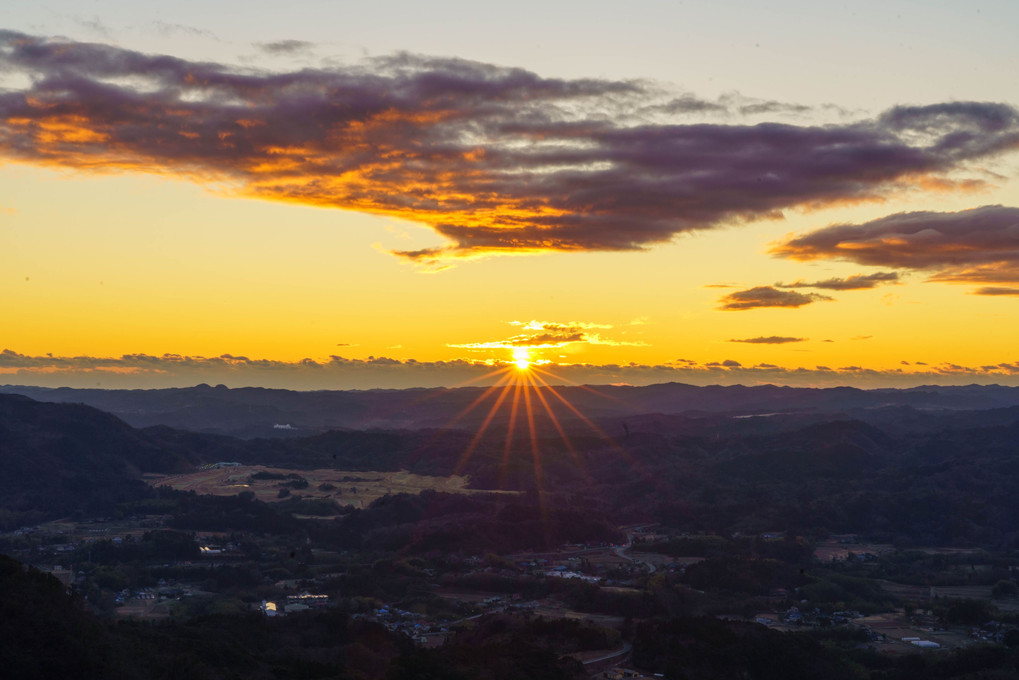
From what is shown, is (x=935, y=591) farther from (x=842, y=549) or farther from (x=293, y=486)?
(x=293, y=486)

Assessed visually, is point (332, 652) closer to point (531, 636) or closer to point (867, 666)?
point (531, 636)

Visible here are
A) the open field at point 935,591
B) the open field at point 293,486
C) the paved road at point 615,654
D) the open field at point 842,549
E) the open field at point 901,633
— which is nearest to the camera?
the paved road at point 615,654

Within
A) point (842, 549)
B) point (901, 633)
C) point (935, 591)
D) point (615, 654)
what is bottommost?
point (842, 549)

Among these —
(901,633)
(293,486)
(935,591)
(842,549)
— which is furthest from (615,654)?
(293,486)

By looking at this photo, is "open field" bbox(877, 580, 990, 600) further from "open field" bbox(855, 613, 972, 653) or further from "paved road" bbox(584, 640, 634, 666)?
"paved road" bbox(584, 640, 634, 666)

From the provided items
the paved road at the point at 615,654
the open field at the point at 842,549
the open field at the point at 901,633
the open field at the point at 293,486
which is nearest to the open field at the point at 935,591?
the open field at the point at 901,633

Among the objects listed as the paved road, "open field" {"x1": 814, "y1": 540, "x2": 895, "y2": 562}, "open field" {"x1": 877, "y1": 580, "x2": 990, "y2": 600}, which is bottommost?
"open field" {"x1": 814, "y1": 540, "x2": 895, "y2": 562}

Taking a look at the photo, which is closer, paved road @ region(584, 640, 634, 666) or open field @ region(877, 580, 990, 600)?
paved road @ region(584, 640, 634, 666)

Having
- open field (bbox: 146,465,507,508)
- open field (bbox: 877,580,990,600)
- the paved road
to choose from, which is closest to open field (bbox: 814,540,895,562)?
open field (bbox: 877,580,990,600)

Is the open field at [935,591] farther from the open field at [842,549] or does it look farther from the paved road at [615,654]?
the paved road at [615,654]

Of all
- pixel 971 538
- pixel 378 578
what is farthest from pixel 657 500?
pixel 378 578

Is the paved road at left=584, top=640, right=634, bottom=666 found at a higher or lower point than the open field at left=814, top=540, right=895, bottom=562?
higher
